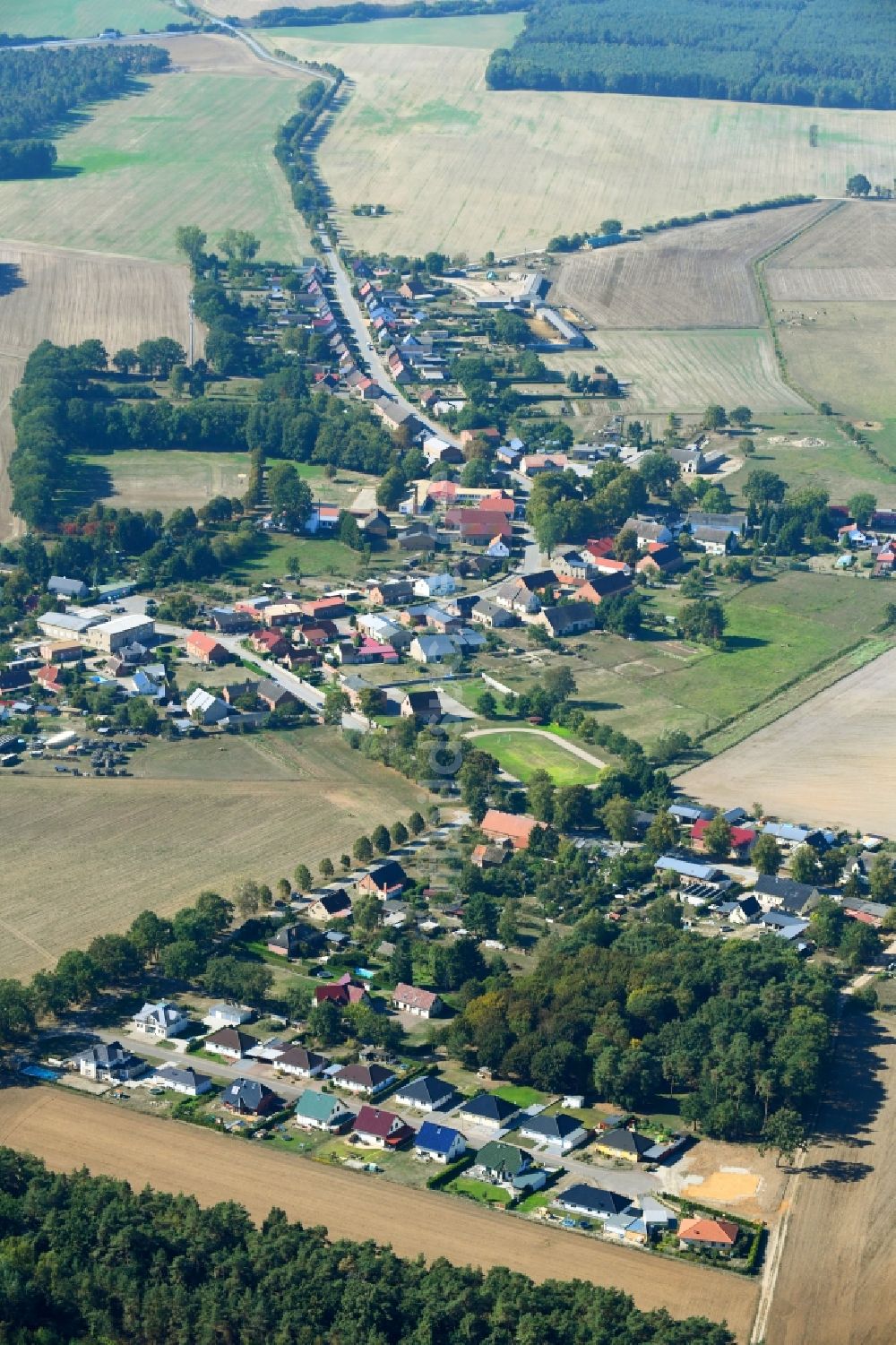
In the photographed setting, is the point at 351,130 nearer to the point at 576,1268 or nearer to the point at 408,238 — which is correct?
the point at 408,238

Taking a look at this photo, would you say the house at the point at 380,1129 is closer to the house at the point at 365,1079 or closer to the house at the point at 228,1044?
the house at the point at 365,1079

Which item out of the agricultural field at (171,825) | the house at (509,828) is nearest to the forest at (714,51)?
the agricultural field at (171,825)

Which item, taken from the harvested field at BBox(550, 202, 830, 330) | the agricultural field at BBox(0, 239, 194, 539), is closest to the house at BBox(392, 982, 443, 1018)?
the agricultural field at BBox(0, 239, 194, 539)

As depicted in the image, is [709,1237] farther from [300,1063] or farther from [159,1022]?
[159,1022]

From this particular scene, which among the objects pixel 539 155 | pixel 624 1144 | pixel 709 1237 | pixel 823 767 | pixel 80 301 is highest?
pixel 539 155

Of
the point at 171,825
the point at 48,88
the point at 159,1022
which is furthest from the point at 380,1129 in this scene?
the point at 48,88

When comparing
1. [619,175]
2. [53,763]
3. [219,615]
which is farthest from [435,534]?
[619,175]
